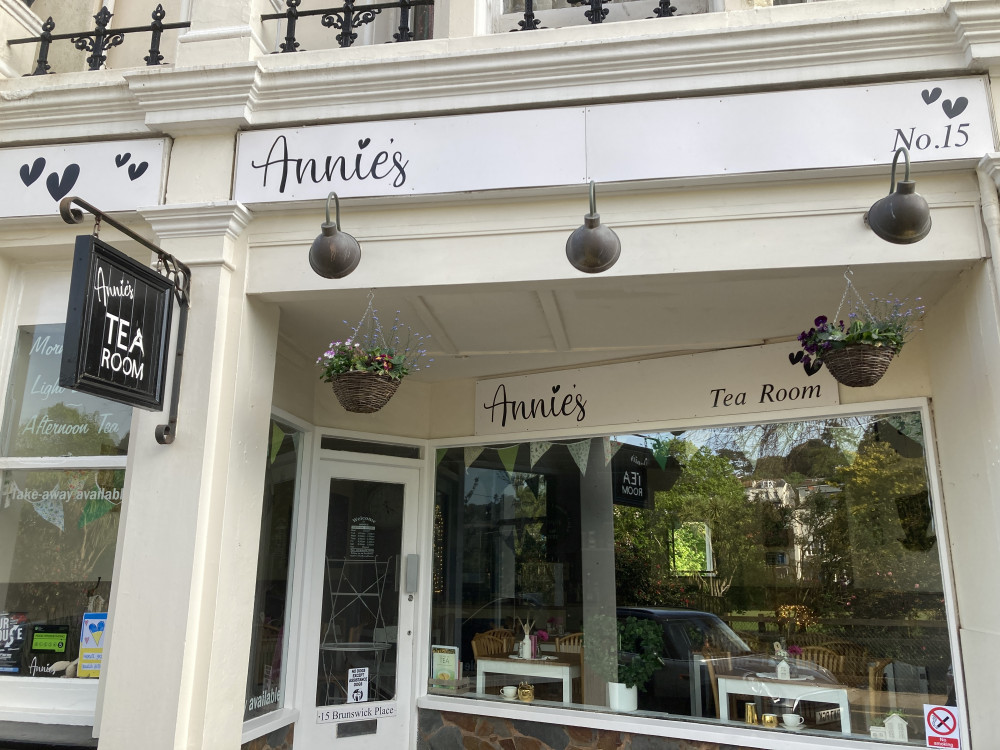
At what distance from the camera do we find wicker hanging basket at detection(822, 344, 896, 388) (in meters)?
3.74

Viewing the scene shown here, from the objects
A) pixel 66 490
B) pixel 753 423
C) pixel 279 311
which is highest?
pixel 279 311

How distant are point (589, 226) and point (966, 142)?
197 centimetres

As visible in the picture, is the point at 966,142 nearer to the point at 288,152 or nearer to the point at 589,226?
the point at 589,226

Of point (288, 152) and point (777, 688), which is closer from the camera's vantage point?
point (288, 152)

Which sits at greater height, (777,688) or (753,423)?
(753,423)

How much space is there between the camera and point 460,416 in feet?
21.7

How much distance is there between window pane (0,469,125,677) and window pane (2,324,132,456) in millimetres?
164

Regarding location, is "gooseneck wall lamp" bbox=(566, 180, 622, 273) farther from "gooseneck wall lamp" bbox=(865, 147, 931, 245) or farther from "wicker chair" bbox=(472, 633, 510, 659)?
"wicker chair" bbox=(472, 633, 510, 659)

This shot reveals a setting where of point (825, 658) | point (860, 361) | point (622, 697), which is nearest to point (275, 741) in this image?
point (622, 697)

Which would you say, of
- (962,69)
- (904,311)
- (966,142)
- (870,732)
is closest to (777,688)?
(870,732)

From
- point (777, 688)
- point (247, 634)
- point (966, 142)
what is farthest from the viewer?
point (777, 688)

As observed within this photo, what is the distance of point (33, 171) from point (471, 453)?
12.2ft

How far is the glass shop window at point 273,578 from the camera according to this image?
531 centimetres

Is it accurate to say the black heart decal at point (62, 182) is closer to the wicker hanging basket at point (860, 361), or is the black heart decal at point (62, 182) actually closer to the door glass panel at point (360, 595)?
the door glass panel at point (360, 595)
